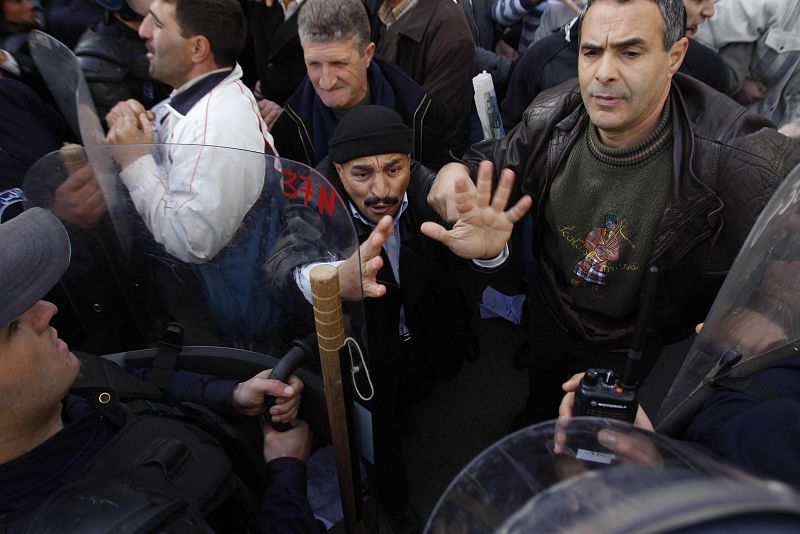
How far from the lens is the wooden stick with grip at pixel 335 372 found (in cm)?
103

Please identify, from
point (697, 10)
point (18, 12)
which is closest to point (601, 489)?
point (697, 10)

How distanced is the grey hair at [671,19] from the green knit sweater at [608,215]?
201mm

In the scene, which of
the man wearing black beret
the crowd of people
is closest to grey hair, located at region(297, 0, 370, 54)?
the crowd of people

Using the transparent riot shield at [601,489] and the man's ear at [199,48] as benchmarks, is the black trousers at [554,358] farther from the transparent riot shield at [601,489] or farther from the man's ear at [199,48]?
the man's ear at [199,48]

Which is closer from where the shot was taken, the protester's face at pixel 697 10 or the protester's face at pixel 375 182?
the protester's face at pixel 375 182

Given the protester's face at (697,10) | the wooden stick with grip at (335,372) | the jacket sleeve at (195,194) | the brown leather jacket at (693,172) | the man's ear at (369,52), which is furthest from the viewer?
the protester's face at (697,10)

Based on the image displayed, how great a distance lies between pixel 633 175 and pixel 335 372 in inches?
46.9

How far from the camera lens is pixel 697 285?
178 cm

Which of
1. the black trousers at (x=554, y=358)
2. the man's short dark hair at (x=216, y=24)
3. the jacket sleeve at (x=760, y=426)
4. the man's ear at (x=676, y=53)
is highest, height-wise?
the man's ear at (x=676, y=53)

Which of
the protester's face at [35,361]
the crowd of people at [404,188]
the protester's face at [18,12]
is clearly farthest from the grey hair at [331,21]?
the protester's face at [35,361]

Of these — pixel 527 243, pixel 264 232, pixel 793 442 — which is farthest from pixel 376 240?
pixel 527 243

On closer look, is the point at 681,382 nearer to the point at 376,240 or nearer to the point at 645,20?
the point at 376,240

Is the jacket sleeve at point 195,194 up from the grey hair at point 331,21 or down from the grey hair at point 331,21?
down

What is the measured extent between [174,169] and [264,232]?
0.27 m
